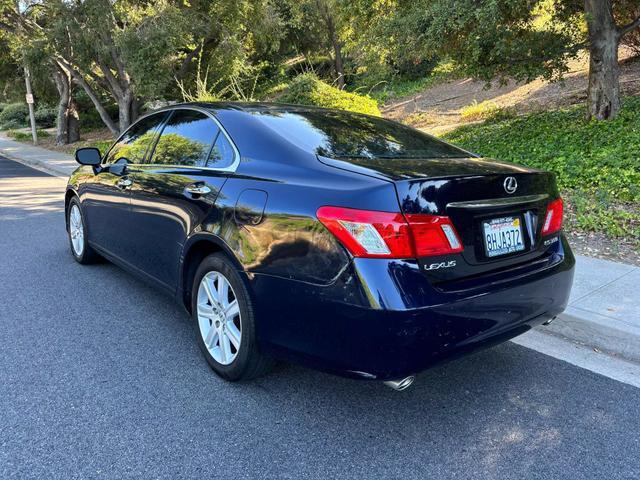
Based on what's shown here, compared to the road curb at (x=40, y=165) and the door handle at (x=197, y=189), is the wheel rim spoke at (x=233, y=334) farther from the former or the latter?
the road curb at (x=40, y=165)

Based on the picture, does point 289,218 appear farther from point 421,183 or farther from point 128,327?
point 128,327

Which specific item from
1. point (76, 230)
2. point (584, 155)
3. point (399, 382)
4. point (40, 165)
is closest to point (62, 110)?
point (40, 165)

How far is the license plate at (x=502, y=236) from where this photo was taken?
2654 millimetres

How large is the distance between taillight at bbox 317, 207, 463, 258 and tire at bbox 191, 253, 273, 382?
75 cm

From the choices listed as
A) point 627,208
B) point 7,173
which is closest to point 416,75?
point 7,173

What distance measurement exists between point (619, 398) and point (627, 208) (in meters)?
4.04

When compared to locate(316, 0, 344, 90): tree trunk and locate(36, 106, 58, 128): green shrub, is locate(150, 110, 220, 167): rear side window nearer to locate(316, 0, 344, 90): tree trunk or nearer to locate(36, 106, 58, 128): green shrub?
locate(316, 0, 344, 90): tree trunk

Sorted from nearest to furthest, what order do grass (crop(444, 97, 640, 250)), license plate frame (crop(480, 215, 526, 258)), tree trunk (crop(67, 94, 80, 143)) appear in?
license plate frame (crop(480, 215, 526, 258)), grass (crop(444, 97, 640, 250)), tree trunk (crop(67, 94, 80, 143))

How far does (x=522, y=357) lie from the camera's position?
3537mm

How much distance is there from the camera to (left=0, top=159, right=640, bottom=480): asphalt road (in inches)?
96.8

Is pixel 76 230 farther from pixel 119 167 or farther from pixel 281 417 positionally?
pixel 281 417

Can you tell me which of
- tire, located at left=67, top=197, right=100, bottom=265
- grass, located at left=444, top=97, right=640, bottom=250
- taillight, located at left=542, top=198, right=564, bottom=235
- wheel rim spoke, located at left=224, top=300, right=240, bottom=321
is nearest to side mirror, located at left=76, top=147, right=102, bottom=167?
tire, located at left=67, top=197, right=100, bottom=265

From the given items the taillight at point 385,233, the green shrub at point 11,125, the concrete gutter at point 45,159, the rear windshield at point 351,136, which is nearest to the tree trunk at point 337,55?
the concrete gutter at point 45,159

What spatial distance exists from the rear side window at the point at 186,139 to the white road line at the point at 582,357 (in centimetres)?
256
